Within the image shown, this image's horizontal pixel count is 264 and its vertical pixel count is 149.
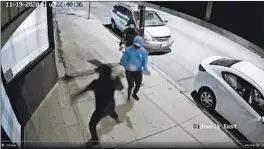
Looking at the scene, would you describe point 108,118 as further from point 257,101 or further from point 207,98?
point 257,101

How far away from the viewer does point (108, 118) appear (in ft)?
8.04

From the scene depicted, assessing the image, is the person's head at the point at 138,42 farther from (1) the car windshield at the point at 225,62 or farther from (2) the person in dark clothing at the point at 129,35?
(1) the car windshield at the point at 225,62

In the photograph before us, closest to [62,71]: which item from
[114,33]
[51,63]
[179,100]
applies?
[51,63]

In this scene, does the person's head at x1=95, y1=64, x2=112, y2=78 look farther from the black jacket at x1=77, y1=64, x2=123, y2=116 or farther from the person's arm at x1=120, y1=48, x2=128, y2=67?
the person's arm at x1=120, y1=48, x2=128, y2=67

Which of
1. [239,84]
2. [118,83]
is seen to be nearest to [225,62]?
[239,84]

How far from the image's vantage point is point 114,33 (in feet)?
8.30

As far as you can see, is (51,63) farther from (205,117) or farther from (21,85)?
(205,117)

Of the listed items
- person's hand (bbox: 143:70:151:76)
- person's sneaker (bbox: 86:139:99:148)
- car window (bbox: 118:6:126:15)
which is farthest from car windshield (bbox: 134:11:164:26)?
person's sneaker (bbox: 86:139:99:148)

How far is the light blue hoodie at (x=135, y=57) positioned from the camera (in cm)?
239

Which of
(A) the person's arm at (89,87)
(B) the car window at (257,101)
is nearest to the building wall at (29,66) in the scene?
(A) the person's arm at (89,87)

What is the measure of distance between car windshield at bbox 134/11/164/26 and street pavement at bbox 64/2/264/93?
5 cm

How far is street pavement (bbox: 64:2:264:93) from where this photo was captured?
7.73 ft

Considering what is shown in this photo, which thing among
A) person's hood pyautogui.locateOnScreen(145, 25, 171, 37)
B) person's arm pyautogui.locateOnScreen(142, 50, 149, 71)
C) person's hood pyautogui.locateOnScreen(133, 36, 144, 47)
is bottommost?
person's arm pyautogui.locateOnScreen(142, 50, 149, 71)
